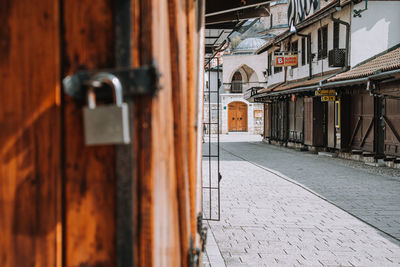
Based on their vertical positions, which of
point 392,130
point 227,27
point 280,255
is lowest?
point 280,255

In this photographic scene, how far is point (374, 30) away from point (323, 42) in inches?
149

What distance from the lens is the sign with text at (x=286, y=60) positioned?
23830 mm

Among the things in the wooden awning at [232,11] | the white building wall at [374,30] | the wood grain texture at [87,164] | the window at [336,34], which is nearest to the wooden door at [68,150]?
the wood grain texture at [87,164]

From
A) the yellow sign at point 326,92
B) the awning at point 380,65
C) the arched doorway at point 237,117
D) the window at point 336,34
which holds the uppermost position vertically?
the window at point 336,34

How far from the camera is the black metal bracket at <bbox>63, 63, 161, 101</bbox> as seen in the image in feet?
3.87

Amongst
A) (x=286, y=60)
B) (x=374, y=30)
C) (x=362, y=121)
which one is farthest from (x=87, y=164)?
(x=286, y=60)

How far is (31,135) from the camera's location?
125 cm

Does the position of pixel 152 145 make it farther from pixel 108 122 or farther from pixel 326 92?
pixel 326 92

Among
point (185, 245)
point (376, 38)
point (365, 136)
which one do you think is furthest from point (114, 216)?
point (376, 38)

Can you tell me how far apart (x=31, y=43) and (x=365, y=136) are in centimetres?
1647

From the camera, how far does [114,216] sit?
123cm

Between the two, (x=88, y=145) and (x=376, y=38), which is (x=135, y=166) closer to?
(x=88, y=145)

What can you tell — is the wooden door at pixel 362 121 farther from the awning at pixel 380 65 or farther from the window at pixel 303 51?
the window at pixel 303 51

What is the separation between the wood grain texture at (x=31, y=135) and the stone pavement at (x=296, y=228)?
12.0ft
